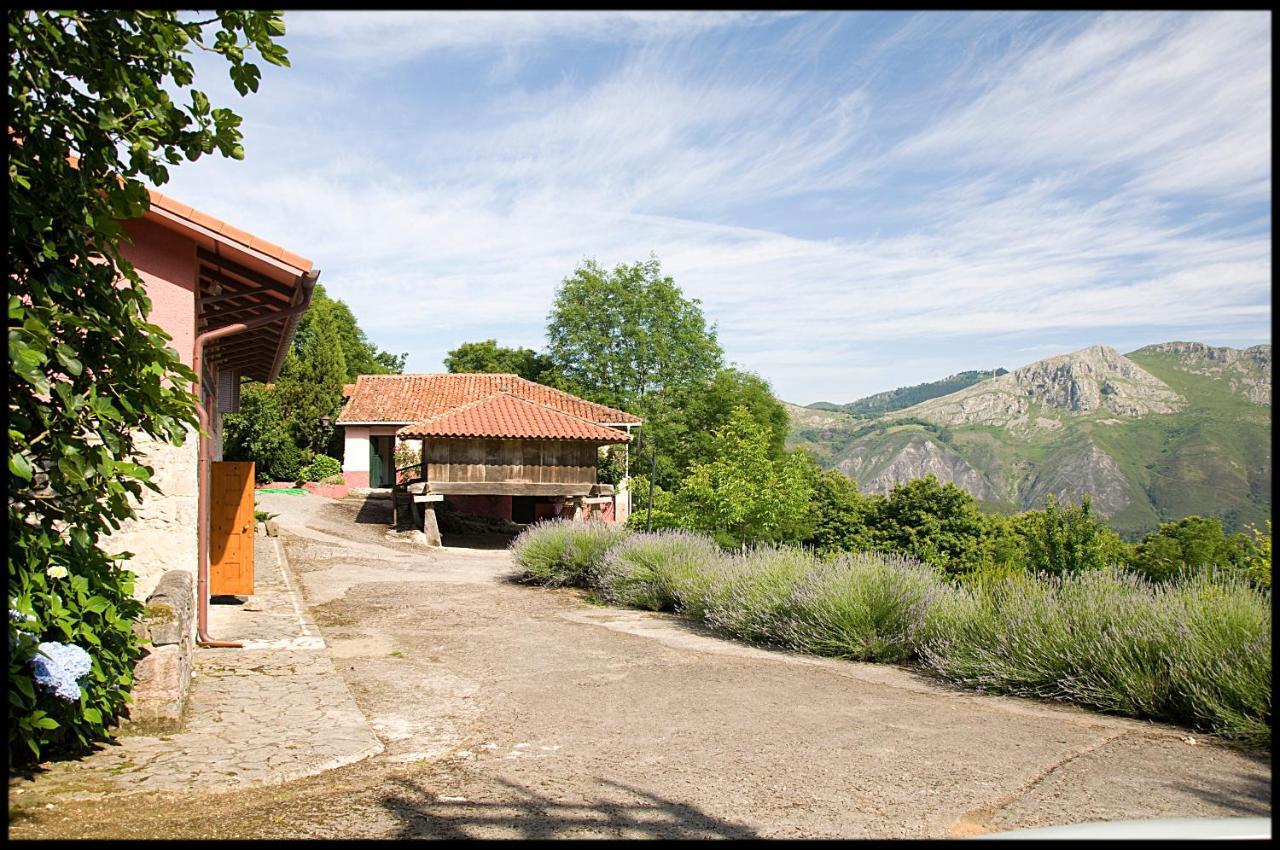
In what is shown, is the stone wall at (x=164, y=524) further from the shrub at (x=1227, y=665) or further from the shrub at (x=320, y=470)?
the shrub at (x=320, y=470)

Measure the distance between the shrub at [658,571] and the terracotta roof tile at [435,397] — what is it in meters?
16.9

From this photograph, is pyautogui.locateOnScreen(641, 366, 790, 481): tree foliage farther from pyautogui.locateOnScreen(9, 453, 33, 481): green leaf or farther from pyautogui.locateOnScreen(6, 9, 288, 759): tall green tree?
pyautogui.locateOnScreen(9, 453, 33, 481): green leaf

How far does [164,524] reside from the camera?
8633mm

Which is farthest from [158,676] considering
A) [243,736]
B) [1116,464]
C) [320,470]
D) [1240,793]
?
[1116,464]

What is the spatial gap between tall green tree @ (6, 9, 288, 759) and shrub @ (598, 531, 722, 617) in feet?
28.5

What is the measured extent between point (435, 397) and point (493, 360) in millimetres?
27534

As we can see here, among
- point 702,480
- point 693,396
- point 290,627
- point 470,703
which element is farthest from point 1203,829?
point 693,396

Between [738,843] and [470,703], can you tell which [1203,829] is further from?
[470,703]

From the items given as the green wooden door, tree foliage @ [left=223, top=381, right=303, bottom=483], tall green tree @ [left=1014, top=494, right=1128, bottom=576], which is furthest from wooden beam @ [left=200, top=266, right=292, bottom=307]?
tree foliage @ [left=223, top=381, right=303, bottom=483]

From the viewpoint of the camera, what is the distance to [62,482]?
4020 mm

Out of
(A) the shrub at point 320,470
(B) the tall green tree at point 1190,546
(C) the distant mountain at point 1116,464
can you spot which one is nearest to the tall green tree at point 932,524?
(B) the tall green tree at point 1190,546

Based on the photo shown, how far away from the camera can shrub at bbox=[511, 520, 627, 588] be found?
52.5 feet

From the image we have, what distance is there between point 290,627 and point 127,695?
540 cm

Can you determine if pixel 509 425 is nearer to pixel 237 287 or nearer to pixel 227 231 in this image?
pixel 237 287
